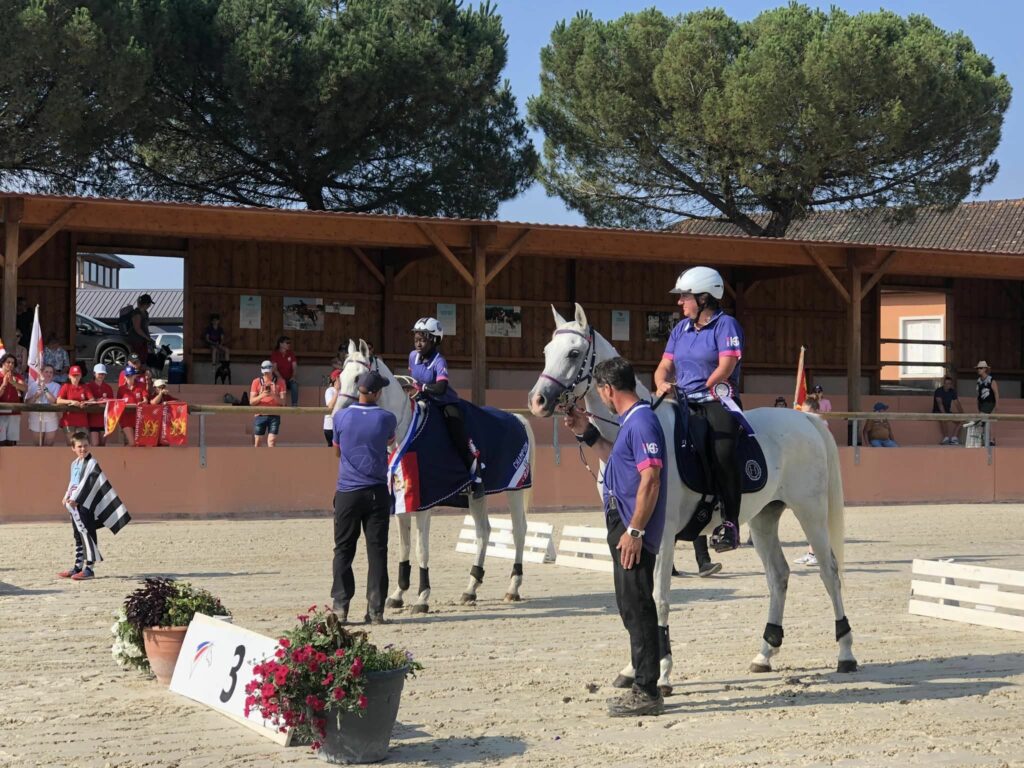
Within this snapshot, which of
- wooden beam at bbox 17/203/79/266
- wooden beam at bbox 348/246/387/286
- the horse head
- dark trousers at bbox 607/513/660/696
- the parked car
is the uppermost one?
wooden beam at bbox 348/246/387/286

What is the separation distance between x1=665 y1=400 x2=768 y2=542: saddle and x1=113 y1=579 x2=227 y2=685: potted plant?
2702 mm

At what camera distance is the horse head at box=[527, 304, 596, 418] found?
7707 millimetres

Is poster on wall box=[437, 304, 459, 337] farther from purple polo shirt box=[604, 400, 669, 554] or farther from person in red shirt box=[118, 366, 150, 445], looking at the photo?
purple polo shirt box=[604, 400, 669, 554]

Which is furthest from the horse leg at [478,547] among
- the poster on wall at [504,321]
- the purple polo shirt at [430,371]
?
the poster on wall at [504,321]

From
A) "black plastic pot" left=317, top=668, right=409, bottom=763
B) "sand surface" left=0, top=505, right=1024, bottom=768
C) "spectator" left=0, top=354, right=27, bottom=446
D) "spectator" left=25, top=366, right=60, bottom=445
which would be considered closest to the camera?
"black plastic pot" left=317, top=668, right=409, bottom=763

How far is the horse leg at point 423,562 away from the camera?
34.5ft

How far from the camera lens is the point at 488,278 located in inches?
887

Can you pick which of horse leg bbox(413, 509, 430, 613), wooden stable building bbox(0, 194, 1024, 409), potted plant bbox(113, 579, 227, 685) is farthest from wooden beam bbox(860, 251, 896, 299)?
potted plant bbox(113, 579, 227, 685)

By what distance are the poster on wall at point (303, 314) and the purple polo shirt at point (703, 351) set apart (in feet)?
64.3

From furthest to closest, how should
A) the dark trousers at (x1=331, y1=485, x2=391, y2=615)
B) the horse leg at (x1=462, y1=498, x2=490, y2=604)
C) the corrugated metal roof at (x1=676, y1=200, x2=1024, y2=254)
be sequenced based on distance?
the corrugated metal roof at (x1=676, y1=200, x2=1024, y2=254) → the horse leg at (x1=462, y1=498, x2=490, y2=604) → the dark trousers at (x1=331, y1=485, x2=391, y2=615)

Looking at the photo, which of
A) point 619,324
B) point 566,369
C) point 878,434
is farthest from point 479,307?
point 566,369

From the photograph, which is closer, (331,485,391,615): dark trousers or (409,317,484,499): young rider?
(331,485,391,615): dark trousers

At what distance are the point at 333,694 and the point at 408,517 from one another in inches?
195

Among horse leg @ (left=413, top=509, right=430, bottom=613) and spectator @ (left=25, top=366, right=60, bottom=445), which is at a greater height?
spectator @ (left=25, top=366, right=60, bottom=445)
